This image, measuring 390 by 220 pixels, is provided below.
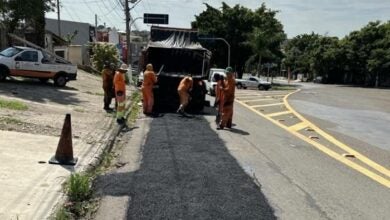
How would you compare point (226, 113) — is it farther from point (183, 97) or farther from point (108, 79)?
point (108, 79)

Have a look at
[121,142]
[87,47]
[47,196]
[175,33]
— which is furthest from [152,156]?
[87,47]

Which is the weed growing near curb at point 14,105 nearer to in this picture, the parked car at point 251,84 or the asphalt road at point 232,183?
the asphalt road at point 232,183

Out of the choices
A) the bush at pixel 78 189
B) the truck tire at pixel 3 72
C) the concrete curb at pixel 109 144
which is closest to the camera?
the bush at pixel 78 189

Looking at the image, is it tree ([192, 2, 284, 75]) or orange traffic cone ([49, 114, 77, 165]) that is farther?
tree ([192, 2, 284, 75])

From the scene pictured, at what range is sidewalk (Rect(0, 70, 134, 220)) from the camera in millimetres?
6312

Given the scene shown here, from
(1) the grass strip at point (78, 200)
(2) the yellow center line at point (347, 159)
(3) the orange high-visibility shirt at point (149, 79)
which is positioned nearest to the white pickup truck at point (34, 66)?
(3) the orange high-visibility shirt at point (149, 79)

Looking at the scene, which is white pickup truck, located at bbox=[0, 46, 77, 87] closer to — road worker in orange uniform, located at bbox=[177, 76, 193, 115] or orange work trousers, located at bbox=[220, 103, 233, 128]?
road worker in orange uniform, located at bbox=[177, 76, 193, 115]

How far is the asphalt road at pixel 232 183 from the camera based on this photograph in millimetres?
6621

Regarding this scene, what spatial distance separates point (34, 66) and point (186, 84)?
9386 millimetres

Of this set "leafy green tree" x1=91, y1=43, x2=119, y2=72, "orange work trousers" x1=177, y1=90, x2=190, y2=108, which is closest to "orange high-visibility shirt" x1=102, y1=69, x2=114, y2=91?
"orange work trousers" x1=177, y1=90, x2=190, y2=108

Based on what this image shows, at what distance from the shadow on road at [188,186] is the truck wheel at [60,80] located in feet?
49.1

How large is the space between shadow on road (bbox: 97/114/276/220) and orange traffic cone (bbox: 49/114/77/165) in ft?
2.45

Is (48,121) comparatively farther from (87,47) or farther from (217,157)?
(87,47)

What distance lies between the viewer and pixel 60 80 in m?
25.5
